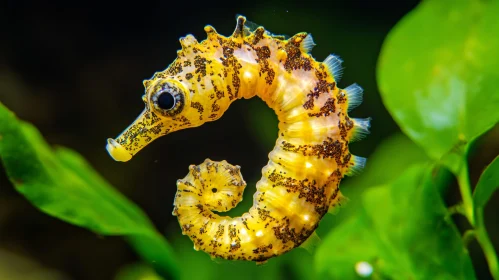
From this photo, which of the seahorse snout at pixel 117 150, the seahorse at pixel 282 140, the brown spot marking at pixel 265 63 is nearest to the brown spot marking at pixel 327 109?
the seahorse at pixel 282 140

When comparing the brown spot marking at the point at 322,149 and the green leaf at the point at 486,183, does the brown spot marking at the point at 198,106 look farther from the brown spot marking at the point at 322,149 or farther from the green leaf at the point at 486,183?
the green leaf at the point at 486,183

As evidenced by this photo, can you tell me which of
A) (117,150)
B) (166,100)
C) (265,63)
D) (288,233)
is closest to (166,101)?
(166,100)

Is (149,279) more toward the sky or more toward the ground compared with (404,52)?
more toward the ground

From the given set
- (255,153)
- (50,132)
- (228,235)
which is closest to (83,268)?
(50,132)

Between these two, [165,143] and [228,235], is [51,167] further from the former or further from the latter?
[165,143]

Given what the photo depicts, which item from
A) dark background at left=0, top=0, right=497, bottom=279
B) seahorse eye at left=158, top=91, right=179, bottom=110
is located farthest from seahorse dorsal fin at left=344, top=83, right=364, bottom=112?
dark background at left=0, top=0, right=497, bottom=279

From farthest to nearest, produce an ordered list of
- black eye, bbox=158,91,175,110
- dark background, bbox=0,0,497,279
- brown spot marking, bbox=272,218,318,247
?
dark background, bbox=0,0,497,279 → brown spot marking, bbox=272,218,318,247 → black eye, bbox=158,91,175,110

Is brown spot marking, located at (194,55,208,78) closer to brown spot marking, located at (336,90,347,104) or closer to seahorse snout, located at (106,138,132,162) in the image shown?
seahorse snout, located at (106,138,132,162)

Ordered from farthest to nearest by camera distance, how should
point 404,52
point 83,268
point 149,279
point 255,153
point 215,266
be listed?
point 83,268, point 255,153, point 215,266, point 149,279, point 404,52

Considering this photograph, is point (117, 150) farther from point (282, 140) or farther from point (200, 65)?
point (282, 140)
